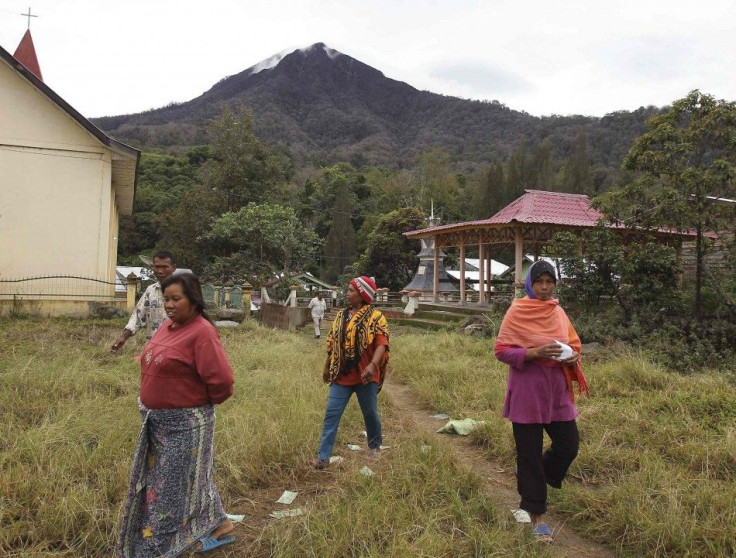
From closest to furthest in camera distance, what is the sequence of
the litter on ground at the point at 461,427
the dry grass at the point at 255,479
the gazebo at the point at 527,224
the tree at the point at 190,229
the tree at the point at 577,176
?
1. the dry grass at the point at 255,479
2. the litter on ground at the point at 461,427
3. the gazebo at the point at 527,224
4. the tree at the point at 190,229
5. the tree at the point at 577,176

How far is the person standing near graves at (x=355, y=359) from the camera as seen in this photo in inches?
154

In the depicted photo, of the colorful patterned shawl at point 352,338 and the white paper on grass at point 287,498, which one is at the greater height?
the colorful patterned shawl at point 352,338

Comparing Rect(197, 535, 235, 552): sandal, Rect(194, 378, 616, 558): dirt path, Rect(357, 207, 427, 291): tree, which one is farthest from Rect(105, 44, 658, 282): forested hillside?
Rect(197, 535, 235, 552): sandal

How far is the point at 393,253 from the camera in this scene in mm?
32250

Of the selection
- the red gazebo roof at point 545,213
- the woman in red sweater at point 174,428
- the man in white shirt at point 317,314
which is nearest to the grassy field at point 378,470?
the woman in red sweater at point 174,428

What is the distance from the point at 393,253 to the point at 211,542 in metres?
29.8

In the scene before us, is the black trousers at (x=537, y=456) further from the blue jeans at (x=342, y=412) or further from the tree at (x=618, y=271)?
the tree at (x=618, y=271)

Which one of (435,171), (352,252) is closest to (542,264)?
(352,252)

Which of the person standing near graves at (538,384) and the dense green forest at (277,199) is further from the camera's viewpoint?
the dense green forest at (277,199)

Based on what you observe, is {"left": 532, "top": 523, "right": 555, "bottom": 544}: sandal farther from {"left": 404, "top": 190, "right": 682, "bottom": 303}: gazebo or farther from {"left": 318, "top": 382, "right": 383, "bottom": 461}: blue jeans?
{"left": 404, "top": 190, "right": 682, "bottom": 303}: gazebo

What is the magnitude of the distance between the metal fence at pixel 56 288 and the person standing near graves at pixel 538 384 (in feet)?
38.2

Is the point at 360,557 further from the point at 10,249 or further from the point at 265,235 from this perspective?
the point at 265,235

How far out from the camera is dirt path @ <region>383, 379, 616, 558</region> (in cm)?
289

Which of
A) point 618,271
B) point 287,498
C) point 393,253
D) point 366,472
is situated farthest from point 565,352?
point 393,253
